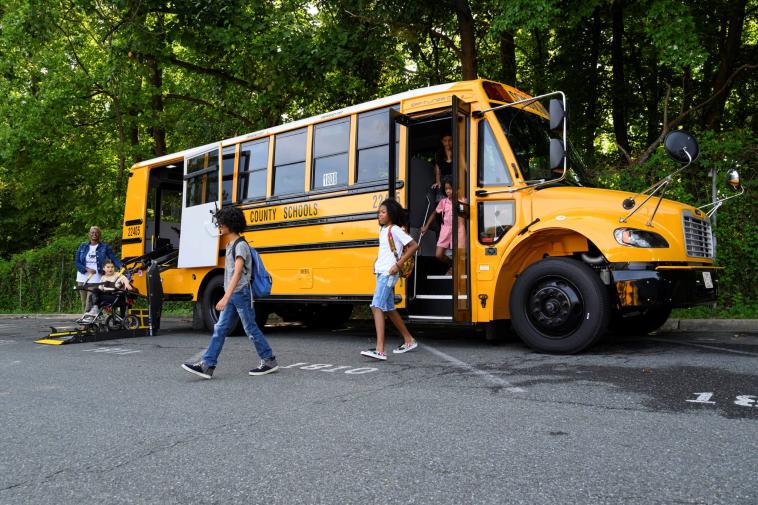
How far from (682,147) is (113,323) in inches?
343

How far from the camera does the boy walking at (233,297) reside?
5727 millimetres

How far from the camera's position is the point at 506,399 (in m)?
4.50

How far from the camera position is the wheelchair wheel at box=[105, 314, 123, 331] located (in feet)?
33.8

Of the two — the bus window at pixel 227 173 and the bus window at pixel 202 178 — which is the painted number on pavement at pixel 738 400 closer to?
the bus window at pixel 227 173

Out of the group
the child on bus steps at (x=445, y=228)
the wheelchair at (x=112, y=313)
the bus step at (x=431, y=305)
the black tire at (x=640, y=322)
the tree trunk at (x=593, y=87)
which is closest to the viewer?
the bus step at (x=431, y=305)

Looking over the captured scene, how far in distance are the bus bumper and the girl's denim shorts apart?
2162 millimetres

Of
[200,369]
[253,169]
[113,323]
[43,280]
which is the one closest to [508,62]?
[253,169]

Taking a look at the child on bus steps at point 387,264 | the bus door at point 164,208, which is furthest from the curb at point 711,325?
the bus door at point 164,208

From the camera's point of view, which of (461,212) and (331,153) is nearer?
(461,212)

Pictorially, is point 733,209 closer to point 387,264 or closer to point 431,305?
point 431,305

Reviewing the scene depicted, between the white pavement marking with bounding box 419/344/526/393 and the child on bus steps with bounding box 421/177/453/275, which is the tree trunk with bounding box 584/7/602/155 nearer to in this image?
the child on bus steps with bounding box 421/177/453/275

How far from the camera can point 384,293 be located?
6.47 m

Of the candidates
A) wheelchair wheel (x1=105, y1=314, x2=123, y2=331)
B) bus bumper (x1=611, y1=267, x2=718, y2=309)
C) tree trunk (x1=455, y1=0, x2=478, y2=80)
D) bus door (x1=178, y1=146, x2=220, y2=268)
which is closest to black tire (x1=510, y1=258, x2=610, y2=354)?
bus bumper (x1=611, y1=267, x2=718, y2=309)

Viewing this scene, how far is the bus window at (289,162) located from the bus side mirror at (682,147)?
15.2 ft
